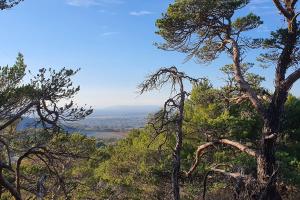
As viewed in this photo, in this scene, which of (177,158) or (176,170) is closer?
(177,158)

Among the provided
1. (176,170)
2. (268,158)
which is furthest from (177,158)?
(268,158)

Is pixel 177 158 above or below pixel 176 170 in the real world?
above

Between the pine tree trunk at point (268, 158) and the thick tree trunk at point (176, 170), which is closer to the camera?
the thick tree trunk at point (176, 170)

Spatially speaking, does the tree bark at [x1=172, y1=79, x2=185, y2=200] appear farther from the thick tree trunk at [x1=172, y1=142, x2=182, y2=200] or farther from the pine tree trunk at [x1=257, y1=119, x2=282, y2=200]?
the pine tree trunk at [x1=257, y1=119, x2=282, y2=200]

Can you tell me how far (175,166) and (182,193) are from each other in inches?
322

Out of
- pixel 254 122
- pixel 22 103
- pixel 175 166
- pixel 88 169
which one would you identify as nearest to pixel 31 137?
pixel 22 103

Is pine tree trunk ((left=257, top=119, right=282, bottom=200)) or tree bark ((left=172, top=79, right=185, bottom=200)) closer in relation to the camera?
tree bark ((left=172, top=79, right=185, bottom=200))

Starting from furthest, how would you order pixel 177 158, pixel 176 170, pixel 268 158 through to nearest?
pixel 268 158
pixel 176 170
pixel 177 158

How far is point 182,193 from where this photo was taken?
52.3 feet

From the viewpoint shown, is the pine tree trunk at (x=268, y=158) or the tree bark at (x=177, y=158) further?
the pine tree trunk at (x=268, y=158)

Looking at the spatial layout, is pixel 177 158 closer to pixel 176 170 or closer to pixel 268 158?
pixel 176 170

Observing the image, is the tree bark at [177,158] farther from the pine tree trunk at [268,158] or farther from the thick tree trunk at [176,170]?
the pine tree trunk at [268,158]

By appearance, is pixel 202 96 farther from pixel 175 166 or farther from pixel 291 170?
pixel 175 166

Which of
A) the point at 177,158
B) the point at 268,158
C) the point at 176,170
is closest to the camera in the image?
the point at 177,158
